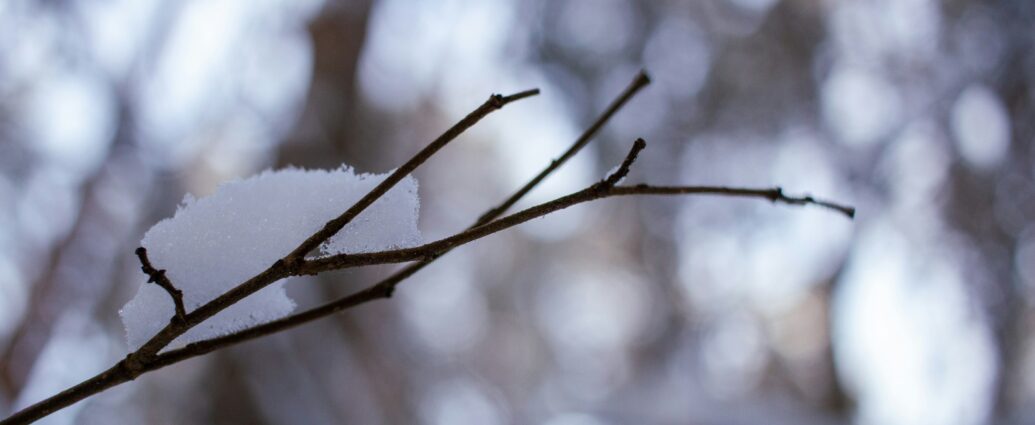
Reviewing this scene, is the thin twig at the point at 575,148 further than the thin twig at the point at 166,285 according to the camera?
Yes

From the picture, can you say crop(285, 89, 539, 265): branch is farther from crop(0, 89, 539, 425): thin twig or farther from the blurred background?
the blurred background

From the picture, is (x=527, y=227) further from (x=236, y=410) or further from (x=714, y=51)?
(x=236, y=410)

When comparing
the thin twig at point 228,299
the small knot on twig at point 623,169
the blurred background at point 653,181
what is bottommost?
the thin twig at point 228,299

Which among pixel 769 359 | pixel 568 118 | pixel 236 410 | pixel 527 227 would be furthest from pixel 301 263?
pixel 527 227

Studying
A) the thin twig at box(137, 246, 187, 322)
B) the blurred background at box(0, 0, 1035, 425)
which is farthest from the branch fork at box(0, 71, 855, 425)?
the blurred background at box(0, 0, 1035, 425)

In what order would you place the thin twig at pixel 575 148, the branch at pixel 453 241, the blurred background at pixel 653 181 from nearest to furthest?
the branch at pixel 453 241, the thin twig at pixel 575 148, the blurred background at pixel 653 181

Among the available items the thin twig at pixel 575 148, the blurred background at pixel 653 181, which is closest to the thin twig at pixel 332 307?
the thin twig at pixel 575 148

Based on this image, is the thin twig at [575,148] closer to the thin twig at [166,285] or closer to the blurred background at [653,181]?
the thin twig at [166,285]
